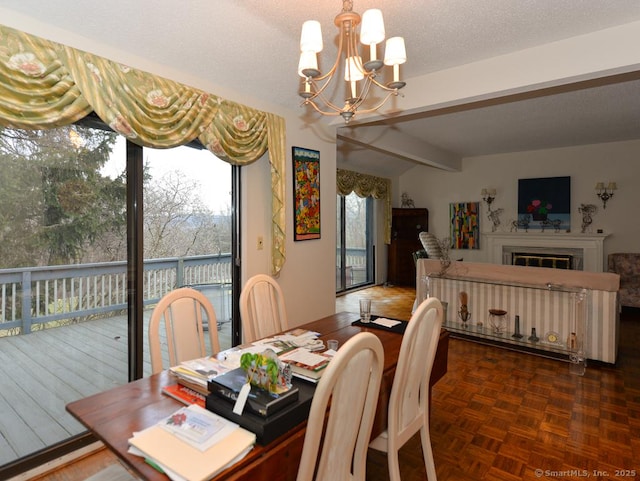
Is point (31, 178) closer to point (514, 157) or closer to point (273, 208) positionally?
point (273, 208)

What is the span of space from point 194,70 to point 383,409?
7.73 feet

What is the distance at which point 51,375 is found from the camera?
2.11 m

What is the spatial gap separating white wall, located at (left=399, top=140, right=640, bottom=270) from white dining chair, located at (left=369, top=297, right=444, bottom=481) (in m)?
5.83

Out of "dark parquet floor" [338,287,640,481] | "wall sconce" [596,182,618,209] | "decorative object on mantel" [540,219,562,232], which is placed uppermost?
"wall sconce" [596,182,618,209]

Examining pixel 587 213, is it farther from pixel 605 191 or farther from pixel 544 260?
pixel 544 260

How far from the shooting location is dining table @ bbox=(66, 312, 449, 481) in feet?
3.09

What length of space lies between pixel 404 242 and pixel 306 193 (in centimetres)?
464

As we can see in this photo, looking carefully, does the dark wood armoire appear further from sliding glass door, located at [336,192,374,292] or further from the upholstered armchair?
the upholstered armchair

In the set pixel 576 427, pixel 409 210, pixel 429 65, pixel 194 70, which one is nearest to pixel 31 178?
pixel 194 70

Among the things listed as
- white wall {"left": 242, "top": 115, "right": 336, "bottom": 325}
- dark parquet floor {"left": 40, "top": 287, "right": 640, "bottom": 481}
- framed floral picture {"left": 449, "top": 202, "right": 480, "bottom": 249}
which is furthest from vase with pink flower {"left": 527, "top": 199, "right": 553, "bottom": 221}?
white wall {"left": 242, "top": 115, "right": 336, "bottom": 325}

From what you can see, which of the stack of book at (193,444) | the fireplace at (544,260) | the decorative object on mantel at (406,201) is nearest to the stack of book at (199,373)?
the stack of book at (193,444)

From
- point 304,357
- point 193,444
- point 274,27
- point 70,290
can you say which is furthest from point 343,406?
point 274,27

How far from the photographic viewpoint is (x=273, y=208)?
9.95 feet

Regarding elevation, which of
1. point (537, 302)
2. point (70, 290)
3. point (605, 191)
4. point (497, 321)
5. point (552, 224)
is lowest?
point (497, 321)
